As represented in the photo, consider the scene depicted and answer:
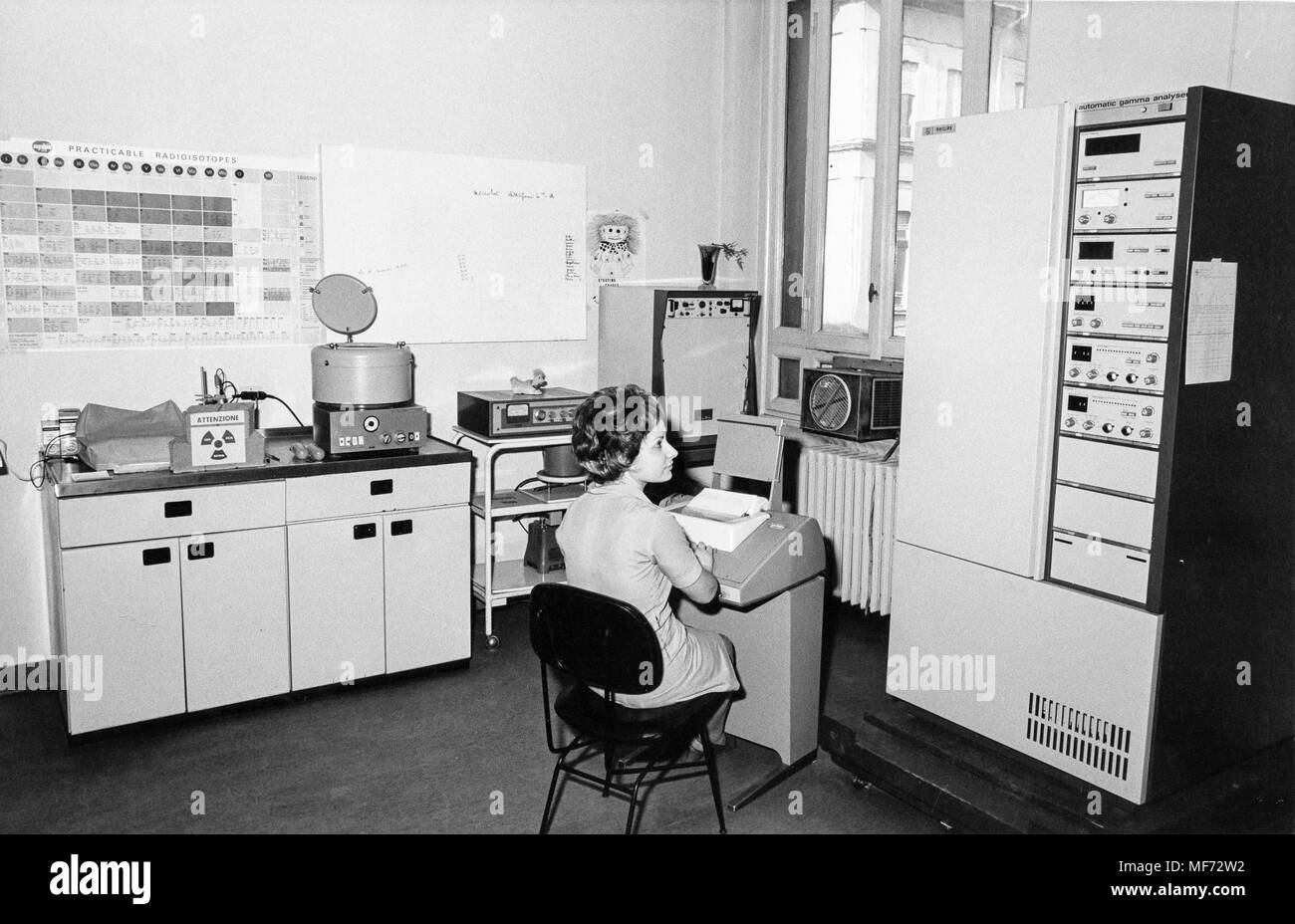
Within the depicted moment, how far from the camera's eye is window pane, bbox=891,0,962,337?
4.43m

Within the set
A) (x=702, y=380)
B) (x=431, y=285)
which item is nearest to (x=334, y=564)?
(x=431, y=285)

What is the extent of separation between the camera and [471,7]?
450 centimetres

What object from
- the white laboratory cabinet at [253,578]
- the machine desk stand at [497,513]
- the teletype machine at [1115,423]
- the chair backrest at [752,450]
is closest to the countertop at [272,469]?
the white laboratory cabinet at [253,578]

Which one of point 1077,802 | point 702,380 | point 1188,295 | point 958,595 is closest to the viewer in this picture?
point 1188,295

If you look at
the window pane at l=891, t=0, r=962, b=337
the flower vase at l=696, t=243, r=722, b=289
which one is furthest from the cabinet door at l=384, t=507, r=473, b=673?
the window pane at l=891, t=0, r=962, b=337

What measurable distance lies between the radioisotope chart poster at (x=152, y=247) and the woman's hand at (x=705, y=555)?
2107 millimetres

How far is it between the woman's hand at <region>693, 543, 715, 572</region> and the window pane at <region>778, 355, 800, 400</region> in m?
2.39

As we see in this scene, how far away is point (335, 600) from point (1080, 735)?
102 inches

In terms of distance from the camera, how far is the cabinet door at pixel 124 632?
3354 mm

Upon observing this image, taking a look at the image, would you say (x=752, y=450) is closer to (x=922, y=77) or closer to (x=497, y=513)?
(x=497, y=513)

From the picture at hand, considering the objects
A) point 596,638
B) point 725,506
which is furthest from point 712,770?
point 725,506

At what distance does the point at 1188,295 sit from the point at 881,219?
2.25 m
